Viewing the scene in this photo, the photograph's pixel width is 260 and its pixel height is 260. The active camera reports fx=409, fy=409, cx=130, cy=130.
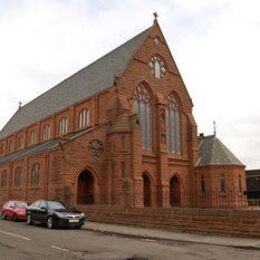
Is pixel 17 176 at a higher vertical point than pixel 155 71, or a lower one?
lower

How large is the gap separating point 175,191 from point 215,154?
210 inches

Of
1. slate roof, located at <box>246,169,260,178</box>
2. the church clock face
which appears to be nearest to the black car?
the church clock face

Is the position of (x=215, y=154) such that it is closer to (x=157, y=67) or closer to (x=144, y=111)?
(x=144, y=111)

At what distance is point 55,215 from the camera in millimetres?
21531

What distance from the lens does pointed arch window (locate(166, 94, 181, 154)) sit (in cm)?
3916

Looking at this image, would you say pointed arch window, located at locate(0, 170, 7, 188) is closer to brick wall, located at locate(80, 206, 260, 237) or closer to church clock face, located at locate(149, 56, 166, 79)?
church clock face, located at locate(149, 56, 166, 79)

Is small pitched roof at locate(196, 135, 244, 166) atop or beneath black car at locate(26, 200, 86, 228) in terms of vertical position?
atop

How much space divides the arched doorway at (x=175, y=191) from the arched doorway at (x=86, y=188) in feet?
29.6

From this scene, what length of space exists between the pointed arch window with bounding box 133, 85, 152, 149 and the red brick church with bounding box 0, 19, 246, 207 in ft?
0.30

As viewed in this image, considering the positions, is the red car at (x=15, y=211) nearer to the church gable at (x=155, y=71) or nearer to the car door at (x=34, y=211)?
the car door at (x=34, y=211)

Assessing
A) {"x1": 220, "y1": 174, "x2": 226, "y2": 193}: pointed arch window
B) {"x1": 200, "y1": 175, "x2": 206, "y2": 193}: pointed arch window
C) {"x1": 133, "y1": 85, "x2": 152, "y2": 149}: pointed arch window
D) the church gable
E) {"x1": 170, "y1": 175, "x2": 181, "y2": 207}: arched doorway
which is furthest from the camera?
{"x1": 170, "y1": 175, "x2": 181, "y2": 207}: arched doorway

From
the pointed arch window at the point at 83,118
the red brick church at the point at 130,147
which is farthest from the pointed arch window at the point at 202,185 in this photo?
the pointed arch window at the point at 83,118

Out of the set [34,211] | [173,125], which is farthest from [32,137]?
[34,211]

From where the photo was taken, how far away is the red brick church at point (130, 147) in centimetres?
3209
